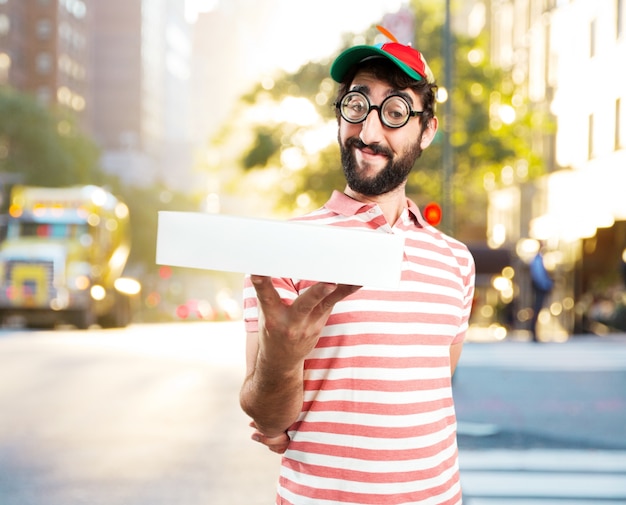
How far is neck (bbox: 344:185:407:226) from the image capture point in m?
2.48

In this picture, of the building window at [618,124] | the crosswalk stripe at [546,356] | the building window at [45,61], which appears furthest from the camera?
the building window at [45,61]

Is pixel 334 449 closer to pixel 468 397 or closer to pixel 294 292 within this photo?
pixel 294 292

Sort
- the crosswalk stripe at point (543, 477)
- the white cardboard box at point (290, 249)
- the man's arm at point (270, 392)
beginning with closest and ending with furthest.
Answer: the white cardboard box at point (290, 249)
the man's arm at point (270, 392)
the crosswalk stripe at point (543, 477)

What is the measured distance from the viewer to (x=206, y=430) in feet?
32.1

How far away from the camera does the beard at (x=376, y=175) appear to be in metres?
2.41

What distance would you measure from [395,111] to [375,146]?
0.32ft

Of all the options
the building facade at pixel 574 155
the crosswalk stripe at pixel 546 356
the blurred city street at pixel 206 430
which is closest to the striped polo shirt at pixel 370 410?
the blurred city street at pixel 206 430

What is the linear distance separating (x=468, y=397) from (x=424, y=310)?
10.1 m

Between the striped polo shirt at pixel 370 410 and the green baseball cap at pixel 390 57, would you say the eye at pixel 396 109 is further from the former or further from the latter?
the striped polo shirt at pixel 370 410

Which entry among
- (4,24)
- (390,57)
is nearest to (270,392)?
(390,57)

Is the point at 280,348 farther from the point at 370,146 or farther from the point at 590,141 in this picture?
the point at 590,141

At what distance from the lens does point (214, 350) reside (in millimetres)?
17984

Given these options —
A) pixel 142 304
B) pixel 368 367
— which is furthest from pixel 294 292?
pixel 142 304

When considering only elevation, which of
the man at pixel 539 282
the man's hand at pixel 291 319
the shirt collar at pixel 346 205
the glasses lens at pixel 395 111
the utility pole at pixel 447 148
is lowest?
the man at pixel 539 282
